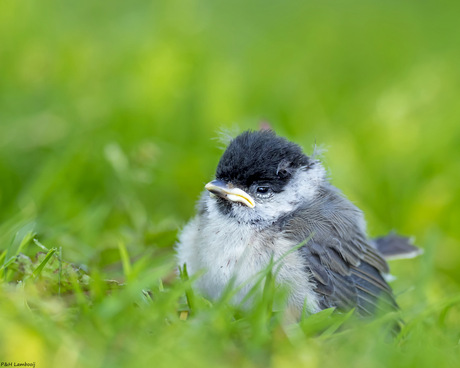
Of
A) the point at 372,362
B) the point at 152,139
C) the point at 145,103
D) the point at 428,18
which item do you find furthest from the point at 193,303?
the point at 428,18

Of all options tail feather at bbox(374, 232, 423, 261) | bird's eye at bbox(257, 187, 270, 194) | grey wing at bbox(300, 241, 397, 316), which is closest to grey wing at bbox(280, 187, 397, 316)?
grey wing at bbox(300, 241, 397, 316)

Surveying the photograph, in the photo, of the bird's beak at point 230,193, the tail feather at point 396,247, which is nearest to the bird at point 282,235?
the bird's beak at point 230,193

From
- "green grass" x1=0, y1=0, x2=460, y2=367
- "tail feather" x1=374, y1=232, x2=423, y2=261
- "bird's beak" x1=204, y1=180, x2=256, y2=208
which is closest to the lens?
"green grass" x1=0, y1=0, x2=460, y2=367

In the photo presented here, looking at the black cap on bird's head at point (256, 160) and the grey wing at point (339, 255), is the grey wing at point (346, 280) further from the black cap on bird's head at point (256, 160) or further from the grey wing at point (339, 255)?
the black cap on bird's head at point (256, 160)

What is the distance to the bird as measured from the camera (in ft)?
8.65

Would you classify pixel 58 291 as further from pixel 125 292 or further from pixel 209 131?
pixel 209 131

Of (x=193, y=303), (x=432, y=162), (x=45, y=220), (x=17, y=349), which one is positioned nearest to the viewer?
(x=17, y=349)

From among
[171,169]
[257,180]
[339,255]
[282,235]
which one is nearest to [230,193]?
[257,180]

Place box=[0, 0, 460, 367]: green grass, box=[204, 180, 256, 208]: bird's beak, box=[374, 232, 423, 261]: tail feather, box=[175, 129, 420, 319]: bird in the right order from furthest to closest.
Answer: box=[374, 232, 423, 261]: tail feather
box=[204, 180, 256, 208]: bird's beak
box=[175, 129, 420, 319]: bird
box=[0, 0, 460, 367]: green grass

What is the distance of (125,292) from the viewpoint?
200 centimetres

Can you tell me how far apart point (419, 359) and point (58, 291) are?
1272 millimetres

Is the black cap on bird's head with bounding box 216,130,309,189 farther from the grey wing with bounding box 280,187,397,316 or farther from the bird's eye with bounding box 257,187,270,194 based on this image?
the grey wing with bounding box 280,187,397,316

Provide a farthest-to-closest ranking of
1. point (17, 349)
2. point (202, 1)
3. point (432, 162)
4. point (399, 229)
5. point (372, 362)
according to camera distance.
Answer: point (202, 1), point (432, 162), point (399, 229), point (372, 362), point (17, 349)

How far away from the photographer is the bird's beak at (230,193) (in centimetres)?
274
